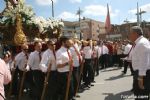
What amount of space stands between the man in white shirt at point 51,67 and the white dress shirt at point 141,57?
324 cm

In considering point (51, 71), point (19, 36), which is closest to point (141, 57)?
point (51, 71)

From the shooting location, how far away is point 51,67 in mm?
9609

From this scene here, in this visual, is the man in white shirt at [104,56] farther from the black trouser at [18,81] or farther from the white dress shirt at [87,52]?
the black trouser at [18,81]

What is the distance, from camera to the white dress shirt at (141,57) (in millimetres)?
6660

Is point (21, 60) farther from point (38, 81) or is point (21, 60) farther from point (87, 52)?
point (87, 52)

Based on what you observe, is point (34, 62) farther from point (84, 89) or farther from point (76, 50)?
point (84, 89)

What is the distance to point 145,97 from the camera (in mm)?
6914

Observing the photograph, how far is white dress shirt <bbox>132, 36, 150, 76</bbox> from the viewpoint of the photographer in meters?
6.66

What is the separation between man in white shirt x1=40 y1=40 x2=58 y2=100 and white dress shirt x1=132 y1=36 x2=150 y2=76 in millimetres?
3238

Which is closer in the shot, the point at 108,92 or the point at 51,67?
the point at 51,67

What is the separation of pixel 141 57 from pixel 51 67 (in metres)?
3.48

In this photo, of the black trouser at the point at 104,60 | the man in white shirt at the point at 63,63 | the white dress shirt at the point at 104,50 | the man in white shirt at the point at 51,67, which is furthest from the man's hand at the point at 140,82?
the black trouser at the point at 104,60

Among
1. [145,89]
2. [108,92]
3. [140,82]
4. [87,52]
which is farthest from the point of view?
[87,52]

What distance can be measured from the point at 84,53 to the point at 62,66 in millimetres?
5437
